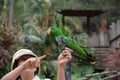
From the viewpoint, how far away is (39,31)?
40.7 feet

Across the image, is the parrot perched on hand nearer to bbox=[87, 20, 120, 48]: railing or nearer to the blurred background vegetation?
the blurred background vegetation

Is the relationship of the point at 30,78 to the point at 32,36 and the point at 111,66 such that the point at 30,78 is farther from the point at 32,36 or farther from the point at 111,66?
the point at 32,36

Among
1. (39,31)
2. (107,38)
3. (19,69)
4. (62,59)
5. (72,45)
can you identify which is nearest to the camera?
(19,69)

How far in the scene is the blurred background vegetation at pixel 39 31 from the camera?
8.35 meters

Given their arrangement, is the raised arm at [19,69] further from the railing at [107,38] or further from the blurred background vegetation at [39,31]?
the railing at [107,38]

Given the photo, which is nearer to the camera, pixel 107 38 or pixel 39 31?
pixel 39 31

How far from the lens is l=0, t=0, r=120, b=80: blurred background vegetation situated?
835 cm

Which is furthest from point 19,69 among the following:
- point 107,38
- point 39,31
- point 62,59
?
point 107,38

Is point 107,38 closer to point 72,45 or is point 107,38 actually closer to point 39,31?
point 39,31

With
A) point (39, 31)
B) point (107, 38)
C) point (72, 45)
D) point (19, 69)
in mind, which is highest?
point (107, 38)

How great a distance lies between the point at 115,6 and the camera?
19812 mm

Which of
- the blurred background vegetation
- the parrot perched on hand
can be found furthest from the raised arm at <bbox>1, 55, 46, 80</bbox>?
the blurred background vegetation

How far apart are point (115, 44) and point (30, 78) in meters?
12.8

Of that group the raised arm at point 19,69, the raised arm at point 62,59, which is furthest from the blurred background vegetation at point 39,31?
the raised arm at point 19,69
